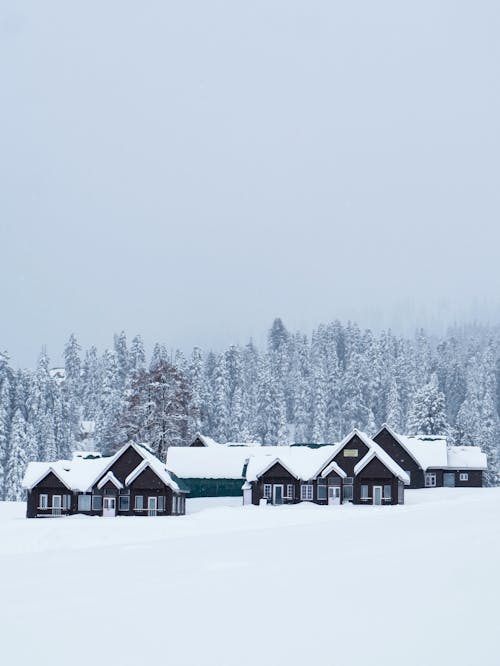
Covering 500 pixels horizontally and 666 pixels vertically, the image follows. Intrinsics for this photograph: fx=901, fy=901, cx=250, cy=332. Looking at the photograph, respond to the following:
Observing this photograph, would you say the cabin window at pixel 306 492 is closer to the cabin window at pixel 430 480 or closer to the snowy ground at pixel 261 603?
the cabin window at pixel 430 480

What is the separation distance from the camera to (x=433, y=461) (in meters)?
86.2

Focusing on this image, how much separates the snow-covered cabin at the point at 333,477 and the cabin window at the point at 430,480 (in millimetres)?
15399

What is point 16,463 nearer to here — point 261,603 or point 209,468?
point 209,468

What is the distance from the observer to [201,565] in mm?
23484

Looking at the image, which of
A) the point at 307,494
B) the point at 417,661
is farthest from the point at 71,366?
the point at 417,661

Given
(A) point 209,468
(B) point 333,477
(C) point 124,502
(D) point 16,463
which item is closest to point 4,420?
(D) point 16,463

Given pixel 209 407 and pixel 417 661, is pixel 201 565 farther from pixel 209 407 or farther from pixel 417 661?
pixel 209 407

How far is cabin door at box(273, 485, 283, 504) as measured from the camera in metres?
73.9

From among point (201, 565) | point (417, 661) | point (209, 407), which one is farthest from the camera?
point (209, 407)

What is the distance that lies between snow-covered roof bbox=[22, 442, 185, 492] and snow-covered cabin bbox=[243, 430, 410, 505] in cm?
725

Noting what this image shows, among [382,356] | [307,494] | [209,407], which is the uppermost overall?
[382,356]

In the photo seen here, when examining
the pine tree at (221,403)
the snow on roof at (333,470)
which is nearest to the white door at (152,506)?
the snow on roof at (333,470)

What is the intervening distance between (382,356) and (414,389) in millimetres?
13963

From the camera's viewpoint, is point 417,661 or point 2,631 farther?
point 2,631
